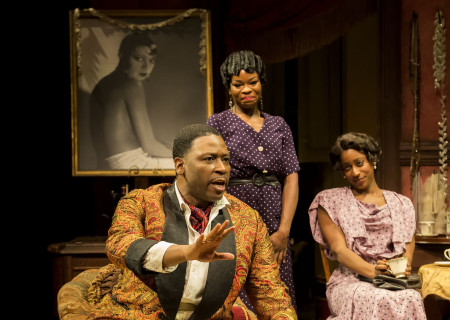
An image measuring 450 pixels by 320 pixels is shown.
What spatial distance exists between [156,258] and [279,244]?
1.54 meters

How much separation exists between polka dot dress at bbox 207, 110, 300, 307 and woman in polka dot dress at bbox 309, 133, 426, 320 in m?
0.41

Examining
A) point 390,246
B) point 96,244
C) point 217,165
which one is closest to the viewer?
point 217,165

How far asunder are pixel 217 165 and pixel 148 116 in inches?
114

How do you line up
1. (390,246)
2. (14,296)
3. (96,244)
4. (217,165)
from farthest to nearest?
(14,296) < (96,244) < (390,246) < (217,165)

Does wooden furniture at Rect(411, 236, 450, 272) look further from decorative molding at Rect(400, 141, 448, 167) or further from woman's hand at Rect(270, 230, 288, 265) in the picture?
woman's hand at Rect(270, 230, 288, 265)

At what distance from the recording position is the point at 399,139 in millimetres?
5145

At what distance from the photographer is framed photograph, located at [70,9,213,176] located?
5.02 m

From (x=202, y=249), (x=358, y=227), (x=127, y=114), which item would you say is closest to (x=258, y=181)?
(x=358, y=227)

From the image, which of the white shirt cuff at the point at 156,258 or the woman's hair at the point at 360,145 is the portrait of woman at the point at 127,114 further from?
the white shirt cuff at the point at 156,258


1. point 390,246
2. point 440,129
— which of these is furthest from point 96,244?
point 440,129

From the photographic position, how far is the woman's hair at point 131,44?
5082 mm

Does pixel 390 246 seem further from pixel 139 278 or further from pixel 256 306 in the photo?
pixel 139 278

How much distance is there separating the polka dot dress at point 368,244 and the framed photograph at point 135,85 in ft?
4.60

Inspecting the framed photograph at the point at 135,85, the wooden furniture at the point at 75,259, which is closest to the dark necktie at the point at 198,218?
the wooden furniture at the point at 75,259
